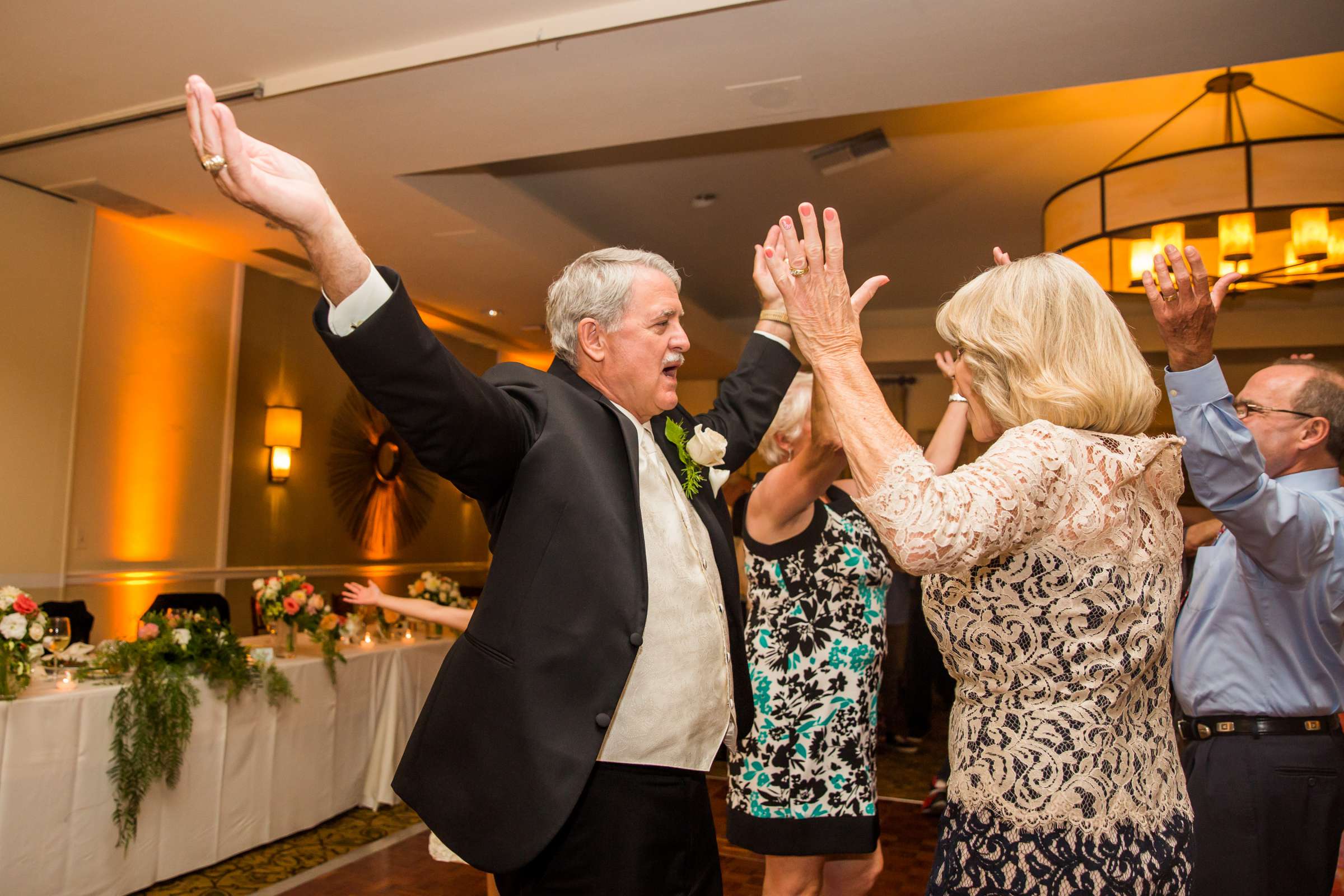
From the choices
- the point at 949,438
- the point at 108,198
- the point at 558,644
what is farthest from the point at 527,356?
the point at 558,644

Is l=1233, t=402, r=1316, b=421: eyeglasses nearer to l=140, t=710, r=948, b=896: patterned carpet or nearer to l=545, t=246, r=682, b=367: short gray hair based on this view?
l=545, t=246, r=682, b=367: short gray hair

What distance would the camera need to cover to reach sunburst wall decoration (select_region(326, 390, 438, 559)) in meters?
7.86

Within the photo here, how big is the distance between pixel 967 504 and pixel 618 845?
0.67 metres

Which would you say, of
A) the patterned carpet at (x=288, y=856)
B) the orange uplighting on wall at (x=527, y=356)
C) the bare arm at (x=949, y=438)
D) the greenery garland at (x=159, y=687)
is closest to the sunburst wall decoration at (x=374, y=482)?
the orange uplighting on wall at (x=527, y=356)

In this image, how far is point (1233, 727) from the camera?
1929mm

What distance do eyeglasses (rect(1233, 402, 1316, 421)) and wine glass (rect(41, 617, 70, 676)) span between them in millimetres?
3577

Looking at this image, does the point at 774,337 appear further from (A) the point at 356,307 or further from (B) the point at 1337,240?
(B) the point at 1337,240

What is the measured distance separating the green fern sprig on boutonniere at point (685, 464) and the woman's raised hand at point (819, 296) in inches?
15.9

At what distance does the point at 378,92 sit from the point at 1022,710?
12.5ft

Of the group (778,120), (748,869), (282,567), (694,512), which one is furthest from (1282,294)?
(282,567)

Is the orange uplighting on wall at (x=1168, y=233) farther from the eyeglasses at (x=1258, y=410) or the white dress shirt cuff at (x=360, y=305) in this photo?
the white dress shirt cuff at (x=360, y=305)

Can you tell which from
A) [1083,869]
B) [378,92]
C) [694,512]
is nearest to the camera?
[1083,869]

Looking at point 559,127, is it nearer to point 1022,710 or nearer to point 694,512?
point 694,512

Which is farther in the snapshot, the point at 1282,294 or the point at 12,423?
the point at 1282,294
